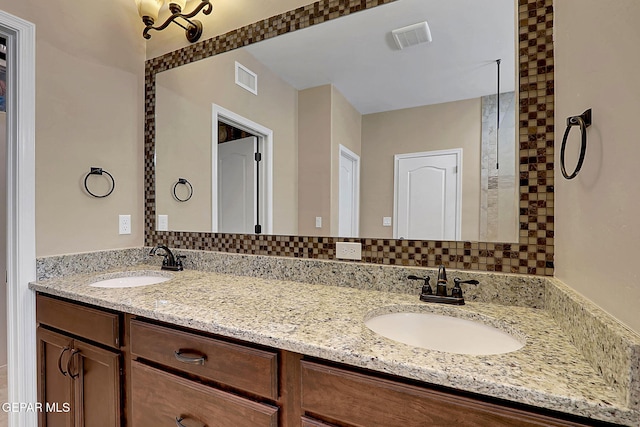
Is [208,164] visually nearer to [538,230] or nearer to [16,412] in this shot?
[16,412]

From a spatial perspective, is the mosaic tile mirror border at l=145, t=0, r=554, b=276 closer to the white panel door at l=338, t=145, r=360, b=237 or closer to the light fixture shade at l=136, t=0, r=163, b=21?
the white panel door at l=338, t=145, r=360, b=237

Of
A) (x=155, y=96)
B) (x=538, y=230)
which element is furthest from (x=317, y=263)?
(x=155, y=96)

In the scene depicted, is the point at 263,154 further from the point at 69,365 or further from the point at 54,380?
the point at 54,380

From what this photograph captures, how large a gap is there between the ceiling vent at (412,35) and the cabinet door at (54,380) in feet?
6.35

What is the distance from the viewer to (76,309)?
4.36 feet

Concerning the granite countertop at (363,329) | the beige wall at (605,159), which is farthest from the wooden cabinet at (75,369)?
the beige wall at (605,159)

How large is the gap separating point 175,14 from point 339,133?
4.03 feet

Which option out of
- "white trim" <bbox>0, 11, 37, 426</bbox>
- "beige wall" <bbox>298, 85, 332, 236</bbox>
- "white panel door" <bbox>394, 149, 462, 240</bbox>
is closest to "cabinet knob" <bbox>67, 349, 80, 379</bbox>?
"white trim" <bbox>0, 11, 37, 426</bbox>

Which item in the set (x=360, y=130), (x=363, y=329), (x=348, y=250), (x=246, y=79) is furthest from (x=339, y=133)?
(x=363, y=329)

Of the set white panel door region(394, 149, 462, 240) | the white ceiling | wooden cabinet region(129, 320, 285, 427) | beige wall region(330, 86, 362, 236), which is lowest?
wooden cabinet region(129, 320, 285, 427)

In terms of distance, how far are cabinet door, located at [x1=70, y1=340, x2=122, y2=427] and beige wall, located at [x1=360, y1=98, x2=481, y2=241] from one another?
3.79ft

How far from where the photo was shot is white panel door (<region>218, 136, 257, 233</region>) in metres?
1.74

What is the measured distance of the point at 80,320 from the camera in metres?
1.32

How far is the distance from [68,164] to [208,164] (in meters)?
0.70
